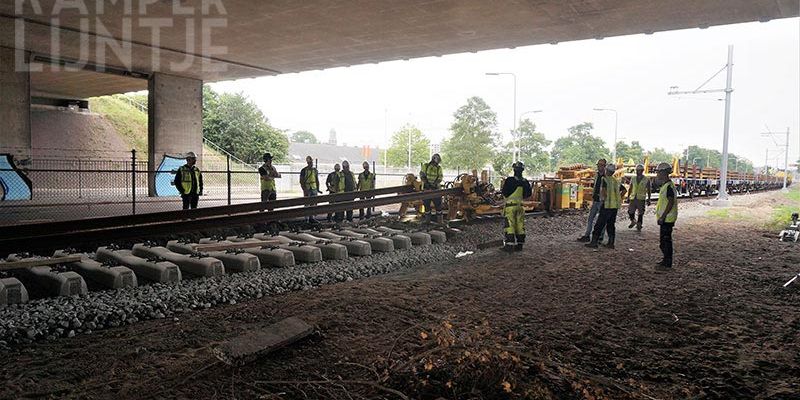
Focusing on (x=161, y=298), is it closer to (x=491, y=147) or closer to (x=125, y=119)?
(x=125, y=119)

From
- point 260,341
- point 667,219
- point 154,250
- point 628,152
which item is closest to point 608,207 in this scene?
point 667,219

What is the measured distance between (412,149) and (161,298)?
68.4 meters

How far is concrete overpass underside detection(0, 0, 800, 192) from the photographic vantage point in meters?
13.1

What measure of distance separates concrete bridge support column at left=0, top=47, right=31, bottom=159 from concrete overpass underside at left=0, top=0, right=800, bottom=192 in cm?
3

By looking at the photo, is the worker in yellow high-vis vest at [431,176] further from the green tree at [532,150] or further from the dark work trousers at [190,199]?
the green tree at [532,150]

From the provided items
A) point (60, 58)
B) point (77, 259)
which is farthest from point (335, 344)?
point (60, 58)

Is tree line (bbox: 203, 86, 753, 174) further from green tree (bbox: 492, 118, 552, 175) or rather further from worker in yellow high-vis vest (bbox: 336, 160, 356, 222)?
worker in yellow high-vis vest (bbox: 336, 160, 356, 222)

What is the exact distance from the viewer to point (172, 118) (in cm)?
2317

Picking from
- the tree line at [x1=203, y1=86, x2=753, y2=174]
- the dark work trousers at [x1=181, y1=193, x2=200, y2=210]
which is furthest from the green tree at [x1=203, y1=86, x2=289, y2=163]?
the dark work trousers at [x1=181, y1=193, x2=200, y2=210]

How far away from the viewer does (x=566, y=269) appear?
8195mm

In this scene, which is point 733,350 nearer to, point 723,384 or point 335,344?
point 723,384

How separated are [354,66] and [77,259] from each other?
57.1ft

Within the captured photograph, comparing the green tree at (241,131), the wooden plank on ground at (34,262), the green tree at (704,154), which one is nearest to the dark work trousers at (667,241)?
the wooden plank on ground at (34,262)

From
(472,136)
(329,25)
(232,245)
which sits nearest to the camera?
(232,245)
